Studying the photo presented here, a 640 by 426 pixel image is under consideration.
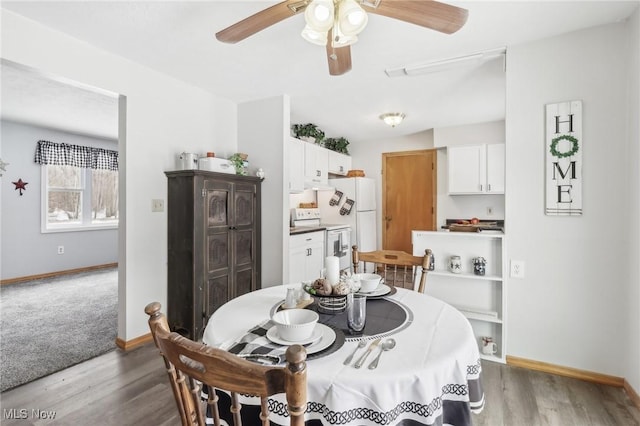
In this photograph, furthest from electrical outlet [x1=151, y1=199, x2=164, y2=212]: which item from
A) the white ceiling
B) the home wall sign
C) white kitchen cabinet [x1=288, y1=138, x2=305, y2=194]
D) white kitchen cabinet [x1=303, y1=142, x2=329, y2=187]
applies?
the home wall sign

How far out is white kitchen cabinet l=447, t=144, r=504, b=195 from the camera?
425 centimetres

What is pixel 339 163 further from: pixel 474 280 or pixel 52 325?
pixel 52 325

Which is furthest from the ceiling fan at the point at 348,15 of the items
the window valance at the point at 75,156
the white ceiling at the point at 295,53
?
the window valance at the point at 75,156

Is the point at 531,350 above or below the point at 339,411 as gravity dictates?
below

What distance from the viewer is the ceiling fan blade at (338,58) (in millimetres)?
1768

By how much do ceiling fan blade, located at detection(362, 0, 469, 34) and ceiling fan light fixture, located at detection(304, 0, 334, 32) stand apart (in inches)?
6.5

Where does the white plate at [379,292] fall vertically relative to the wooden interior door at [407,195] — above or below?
below

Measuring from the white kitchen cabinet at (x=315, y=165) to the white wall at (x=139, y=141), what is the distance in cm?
154

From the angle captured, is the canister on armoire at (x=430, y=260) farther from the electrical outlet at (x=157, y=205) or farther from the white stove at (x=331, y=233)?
the electrical outlet at (x=157, y=205)

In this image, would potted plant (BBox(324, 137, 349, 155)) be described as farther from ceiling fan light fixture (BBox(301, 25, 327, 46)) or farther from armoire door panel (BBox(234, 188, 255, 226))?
ceiling fan light fixture (BBox(301, 25, 327, 46))

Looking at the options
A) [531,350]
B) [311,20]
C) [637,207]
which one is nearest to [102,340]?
[311,20]

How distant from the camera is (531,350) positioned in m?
2.32

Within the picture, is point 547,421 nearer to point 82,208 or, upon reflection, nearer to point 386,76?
point 386,76

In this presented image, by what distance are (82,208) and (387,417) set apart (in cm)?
645
